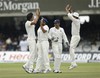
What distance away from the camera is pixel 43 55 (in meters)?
19.0

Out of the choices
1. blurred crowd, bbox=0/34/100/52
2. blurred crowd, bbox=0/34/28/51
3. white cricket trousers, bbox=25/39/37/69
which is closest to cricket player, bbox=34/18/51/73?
white cricket trousers, bbox=25/39/37/69

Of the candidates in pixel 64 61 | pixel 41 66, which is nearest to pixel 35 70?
pixel 41 66

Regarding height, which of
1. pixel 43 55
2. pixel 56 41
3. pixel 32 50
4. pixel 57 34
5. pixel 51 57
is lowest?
pixel 51 57

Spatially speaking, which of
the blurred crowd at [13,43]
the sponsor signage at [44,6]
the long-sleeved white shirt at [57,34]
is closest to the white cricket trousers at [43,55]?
the long-sleeved white shirt at [57,34]

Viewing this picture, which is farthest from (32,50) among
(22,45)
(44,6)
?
(44,6)

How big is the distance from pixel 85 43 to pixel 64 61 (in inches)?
227

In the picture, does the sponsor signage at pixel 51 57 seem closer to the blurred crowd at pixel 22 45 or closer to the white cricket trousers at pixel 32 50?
the blurred crowd at pixel 22 45

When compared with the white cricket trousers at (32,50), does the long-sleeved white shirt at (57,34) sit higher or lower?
higher

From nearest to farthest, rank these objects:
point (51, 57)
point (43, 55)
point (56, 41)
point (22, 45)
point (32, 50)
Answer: point (32, 50), point (43, 55), point (56, 41), point (51, 57), point (22, 45)

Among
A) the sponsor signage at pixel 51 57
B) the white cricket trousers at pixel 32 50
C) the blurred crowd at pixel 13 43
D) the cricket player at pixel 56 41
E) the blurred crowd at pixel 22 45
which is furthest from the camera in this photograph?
the blurred crowd at pixel 22 45

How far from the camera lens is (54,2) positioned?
118 ft

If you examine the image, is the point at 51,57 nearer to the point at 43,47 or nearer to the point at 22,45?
the point at 22,45

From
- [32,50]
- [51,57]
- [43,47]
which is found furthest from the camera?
[51,57]

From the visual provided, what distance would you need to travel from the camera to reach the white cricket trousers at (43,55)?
18922 millimetres
